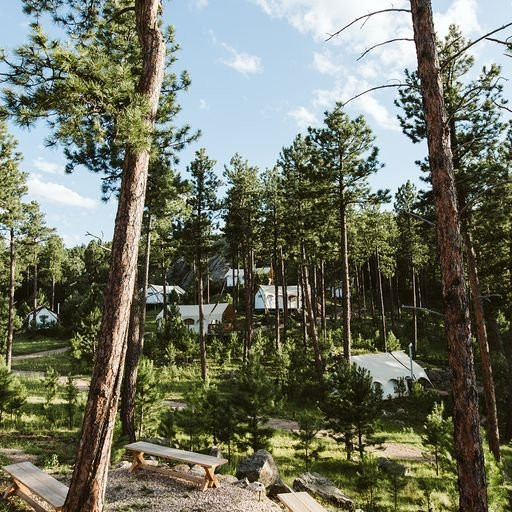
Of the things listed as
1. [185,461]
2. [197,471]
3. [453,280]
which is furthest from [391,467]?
[453,280]

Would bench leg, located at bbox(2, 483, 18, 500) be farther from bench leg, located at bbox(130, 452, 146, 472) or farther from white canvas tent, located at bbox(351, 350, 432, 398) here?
white canvas tent, located at bbox(351, 350, 432, 398)

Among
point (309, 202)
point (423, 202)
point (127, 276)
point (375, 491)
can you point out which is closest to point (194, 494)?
point (127, 276)

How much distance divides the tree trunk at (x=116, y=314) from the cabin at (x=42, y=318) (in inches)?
1750

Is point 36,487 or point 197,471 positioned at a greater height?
point 36,487

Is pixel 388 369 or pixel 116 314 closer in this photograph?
pixel 116 314

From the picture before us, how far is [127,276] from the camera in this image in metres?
5.96

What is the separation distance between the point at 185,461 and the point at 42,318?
145ft

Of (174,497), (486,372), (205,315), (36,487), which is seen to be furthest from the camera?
(205,315)

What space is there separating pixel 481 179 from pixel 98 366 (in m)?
14.4

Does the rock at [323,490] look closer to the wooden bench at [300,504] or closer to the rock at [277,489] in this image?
the rock at [277,489]

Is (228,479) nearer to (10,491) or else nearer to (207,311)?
(10,491)

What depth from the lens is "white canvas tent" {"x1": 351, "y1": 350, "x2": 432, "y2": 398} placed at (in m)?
23.5

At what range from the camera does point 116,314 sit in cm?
579

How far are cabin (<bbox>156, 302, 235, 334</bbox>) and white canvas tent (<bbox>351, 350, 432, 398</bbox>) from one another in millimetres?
14684
